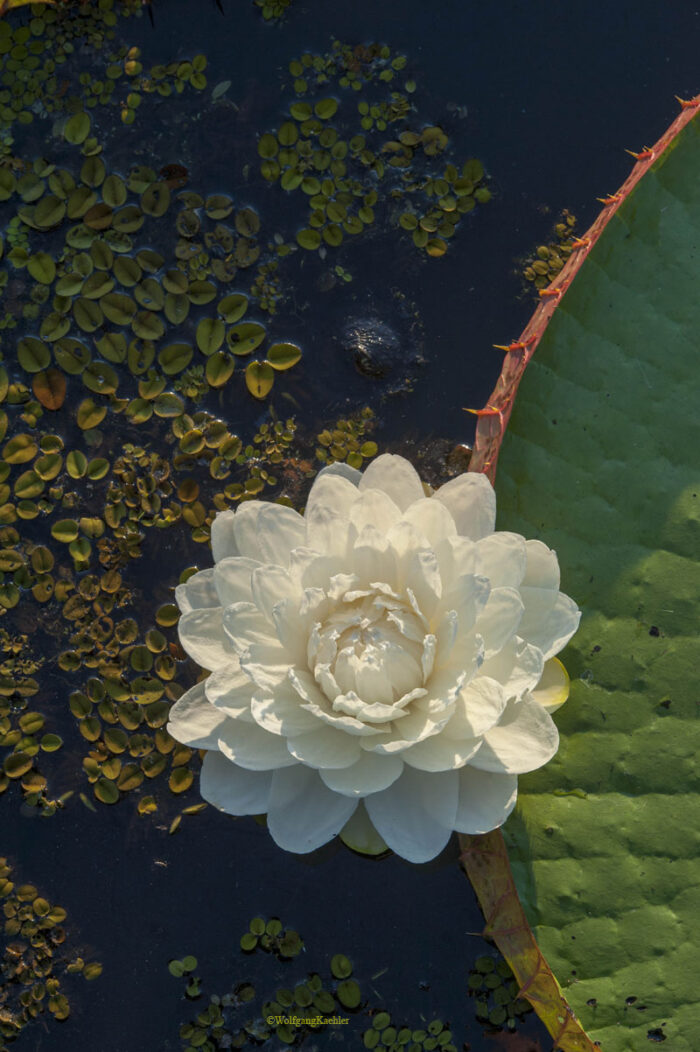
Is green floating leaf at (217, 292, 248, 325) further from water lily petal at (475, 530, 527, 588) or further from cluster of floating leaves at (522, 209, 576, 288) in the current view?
water lily petal at (475, 530, 527, 588)

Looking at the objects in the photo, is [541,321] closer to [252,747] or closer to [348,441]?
[348,441]

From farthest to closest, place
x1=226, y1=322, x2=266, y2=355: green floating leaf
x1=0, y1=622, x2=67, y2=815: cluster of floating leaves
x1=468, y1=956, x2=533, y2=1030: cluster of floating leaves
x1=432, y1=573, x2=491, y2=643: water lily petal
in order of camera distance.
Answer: x1=226, y1=322, x2=266, y2=355: green floating leaf < x1=0, y1=622, x2=67, y2=815: cluster of floating leaves < x1=468, y1=956, x2=533, y2=1030: cluster of floating leaves < x1=432, y1=573, x2=491, y2=643: water lily petal

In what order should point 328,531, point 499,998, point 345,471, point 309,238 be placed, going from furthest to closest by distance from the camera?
point 309,238 → point 499,998 → point 345,471 → point 328,531

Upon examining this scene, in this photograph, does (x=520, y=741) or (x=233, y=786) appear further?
(x=233, y=786)

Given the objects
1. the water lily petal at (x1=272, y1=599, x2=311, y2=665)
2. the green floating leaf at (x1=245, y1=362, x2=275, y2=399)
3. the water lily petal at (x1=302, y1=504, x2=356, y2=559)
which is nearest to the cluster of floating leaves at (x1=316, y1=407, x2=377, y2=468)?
the green floating leaf at (x1=245, y1=362, x2=275, y2=399)

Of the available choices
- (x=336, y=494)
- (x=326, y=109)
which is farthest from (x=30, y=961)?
(x=326, y=109)

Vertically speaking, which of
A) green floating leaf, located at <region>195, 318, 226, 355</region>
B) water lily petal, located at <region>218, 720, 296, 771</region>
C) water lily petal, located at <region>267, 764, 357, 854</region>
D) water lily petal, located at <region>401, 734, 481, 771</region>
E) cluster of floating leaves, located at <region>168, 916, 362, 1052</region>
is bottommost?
cluster of floating leaves, located at <region>168, 916, 362, 1052</region>
